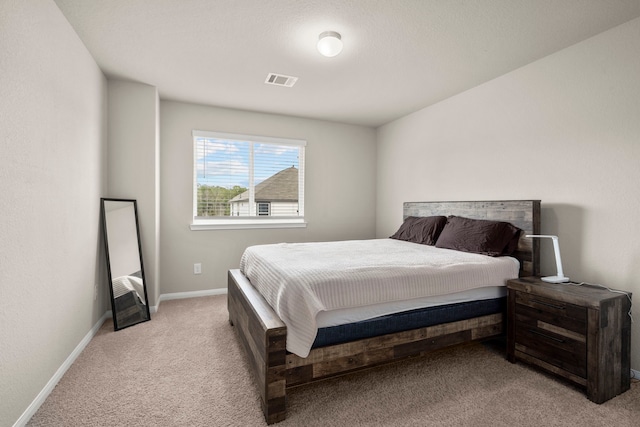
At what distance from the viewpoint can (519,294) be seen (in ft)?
7.38

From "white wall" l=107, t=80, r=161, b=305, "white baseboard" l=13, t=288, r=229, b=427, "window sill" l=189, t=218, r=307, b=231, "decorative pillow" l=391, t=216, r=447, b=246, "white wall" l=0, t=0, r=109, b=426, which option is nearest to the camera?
"white wall" l=0, t=0, r=109, b=426

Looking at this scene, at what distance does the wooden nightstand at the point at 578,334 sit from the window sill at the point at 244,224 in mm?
2853

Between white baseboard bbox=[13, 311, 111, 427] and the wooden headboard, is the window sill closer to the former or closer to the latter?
white baseboard bbox=[13, 311, 111, 427]

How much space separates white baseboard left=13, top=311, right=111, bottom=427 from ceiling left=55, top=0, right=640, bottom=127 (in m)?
2.36

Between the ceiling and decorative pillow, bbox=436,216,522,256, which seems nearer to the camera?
the ceiling

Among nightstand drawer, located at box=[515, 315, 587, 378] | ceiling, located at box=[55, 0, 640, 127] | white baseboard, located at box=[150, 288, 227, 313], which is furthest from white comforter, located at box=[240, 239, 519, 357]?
ceiling, located at box=[55, 0, 640, 127]

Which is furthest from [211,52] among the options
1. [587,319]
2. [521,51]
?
[587,319]

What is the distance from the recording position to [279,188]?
14.6 feet

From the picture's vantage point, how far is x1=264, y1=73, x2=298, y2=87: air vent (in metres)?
3.02

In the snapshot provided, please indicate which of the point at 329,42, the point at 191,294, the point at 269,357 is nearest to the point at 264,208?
the point at 191,294

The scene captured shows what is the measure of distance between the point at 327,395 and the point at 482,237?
6.06ft

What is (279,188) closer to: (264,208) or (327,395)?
(264,208)

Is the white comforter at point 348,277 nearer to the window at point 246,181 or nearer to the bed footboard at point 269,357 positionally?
the bed footboard at point 269,357

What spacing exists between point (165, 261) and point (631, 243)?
14.3ft
